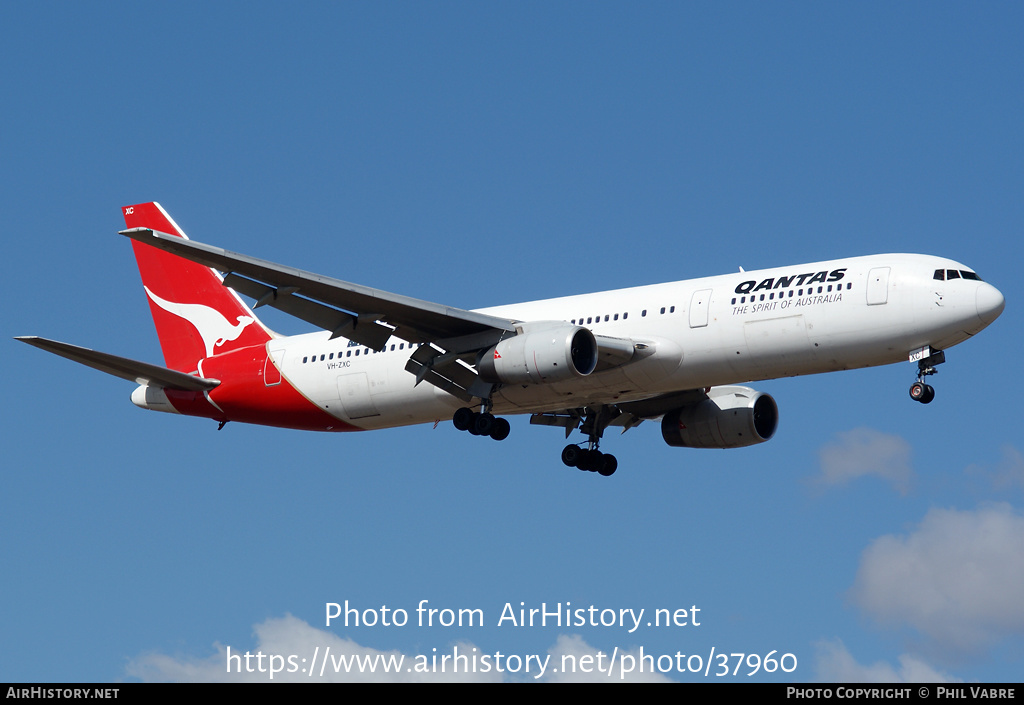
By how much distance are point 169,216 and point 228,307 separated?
193 inches

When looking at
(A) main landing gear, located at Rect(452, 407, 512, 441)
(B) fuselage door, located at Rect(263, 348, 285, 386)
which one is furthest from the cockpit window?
(B) fuselage door, located at Rect(263, 348, 285, 386)

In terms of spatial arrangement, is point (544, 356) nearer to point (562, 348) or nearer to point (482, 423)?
point (562, 348)

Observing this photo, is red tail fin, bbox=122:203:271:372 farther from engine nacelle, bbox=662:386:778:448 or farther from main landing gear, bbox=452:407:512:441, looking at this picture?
engine nacelle, bbox=662:386:778:448

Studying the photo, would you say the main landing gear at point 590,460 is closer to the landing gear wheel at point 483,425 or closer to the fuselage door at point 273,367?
the landing gear wheel at point 483,425

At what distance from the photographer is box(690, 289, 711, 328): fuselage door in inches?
1375

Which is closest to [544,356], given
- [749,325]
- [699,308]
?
[699,308]

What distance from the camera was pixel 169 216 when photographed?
46.4 m

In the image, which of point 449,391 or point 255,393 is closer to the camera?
point 449,391

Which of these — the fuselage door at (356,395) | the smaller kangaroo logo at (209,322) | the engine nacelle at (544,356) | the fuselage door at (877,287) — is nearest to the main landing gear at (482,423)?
the engine nacelle at (544,356)

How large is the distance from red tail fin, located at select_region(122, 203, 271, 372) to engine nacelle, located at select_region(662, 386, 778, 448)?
1321 centimetres

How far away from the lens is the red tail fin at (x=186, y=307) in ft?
142
